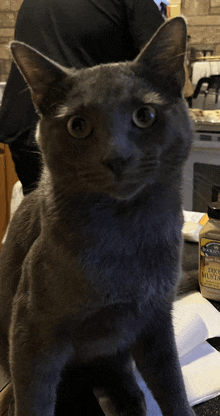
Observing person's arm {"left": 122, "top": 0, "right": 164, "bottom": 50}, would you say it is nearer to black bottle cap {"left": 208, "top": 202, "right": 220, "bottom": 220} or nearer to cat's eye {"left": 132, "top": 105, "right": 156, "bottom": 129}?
cat's eye {"left": 132, "top": 105, "right": 156, "bottom": 129}

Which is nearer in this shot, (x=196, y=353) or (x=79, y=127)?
(x=79, y=127)

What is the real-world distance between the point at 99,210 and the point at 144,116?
92mm

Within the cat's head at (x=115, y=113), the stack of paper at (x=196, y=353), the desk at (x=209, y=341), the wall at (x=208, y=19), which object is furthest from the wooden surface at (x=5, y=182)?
the wall at (x=208, y=19)

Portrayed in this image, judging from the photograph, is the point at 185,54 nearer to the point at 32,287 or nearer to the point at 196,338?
the point at 32,287

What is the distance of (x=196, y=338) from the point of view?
1.92 feet

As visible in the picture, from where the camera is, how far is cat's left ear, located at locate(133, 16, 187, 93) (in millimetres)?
301

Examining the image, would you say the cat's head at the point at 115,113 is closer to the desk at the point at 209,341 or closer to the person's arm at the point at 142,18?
the person's arm at the point at 142,18

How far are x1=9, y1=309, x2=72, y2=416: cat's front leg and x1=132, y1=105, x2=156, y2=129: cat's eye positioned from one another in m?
0.23

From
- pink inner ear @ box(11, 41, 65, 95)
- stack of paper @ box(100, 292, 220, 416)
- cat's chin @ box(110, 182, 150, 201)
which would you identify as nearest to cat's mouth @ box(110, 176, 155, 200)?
cat's chin @ box(110, 182, 150, 201)

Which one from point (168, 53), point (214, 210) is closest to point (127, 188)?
point (168, 53)

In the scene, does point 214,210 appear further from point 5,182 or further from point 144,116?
point 5,182

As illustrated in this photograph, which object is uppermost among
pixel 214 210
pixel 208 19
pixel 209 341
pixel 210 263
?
pixel 208 19

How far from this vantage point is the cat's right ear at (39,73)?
Answer: 30cm

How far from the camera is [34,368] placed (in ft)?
1.22
